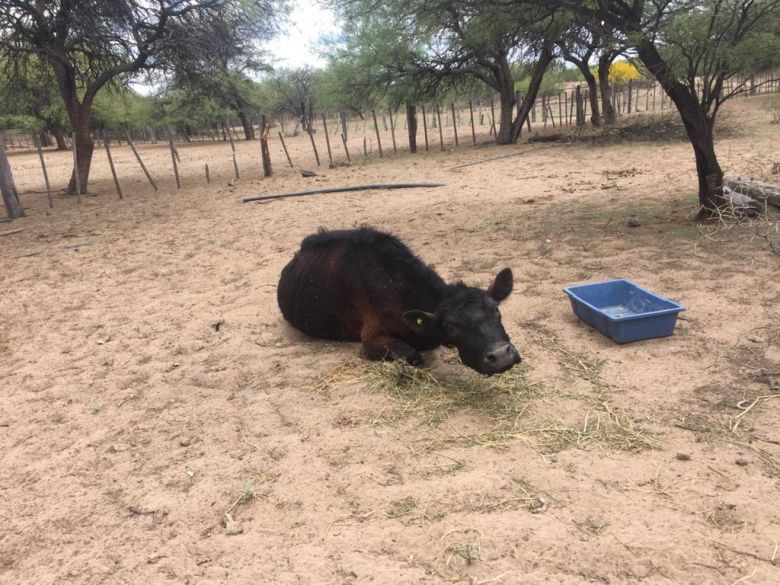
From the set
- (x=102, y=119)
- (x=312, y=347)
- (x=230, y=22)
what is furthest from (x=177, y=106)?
(x=312, y=347)

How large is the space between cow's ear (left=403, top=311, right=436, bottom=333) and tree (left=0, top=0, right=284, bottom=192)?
45.3 feet

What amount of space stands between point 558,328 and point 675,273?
1882mm

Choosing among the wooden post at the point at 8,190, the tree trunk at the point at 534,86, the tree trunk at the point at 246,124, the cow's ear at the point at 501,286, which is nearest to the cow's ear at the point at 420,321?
the cow's ear at the point at 501,286

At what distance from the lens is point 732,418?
333 cm

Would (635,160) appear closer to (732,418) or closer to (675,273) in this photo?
(675,273)

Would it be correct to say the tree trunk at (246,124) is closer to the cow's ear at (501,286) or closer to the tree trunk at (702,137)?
the tree trunk at (702,137)

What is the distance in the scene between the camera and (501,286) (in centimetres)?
417

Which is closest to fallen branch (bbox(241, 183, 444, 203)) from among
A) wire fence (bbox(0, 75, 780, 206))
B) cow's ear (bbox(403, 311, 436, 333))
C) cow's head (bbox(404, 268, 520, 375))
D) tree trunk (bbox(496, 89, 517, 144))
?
wire fence (bbox(0, 75, 780, 206))

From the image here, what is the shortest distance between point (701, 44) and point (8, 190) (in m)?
14.1

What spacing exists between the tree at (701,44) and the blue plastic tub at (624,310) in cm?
324

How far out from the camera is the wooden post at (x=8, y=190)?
1189 cm

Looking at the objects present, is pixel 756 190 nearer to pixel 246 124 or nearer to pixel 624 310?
pixel 624 310

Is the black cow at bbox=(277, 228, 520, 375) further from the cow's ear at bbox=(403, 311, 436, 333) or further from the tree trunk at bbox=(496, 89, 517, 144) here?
the tree trunk at bbox=(496, 89, 517, 144)

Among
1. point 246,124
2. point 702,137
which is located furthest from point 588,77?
point 246,124
